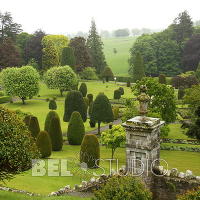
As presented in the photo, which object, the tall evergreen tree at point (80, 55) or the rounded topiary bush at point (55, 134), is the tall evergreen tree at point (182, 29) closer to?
the tall evergreen tree at point (80, 55)

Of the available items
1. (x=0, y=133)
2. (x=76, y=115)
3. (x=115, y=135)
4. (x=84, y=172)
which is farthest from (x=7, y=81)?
(x=0, y=133)

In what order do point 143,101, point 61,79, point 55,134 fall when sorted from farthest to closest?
point 61,79 < point 55,134 < point 143,101

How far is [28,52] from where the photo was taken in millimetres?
84688

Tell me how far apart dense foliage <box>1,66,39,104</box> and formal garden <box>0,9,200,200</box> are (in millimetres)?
168

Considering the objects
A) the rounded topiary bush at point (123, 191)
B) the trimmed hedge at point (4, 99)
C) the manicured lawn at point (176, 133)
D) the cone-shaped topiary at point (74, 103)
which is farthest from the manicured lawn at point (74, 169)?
the trimmed hedge at point (4, 99)

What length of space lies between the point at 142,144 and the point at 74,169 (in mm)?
12522

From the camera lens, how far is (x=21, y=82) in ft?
196

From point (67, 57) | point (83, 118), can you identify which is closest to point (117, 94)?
point (83, 118)

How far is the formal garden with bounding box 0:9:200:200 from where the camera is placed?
16.5 m

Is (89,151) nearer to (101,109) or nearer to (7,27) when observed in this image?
(101,109)

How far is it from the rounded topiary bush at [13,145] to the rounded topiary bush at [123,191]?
431cm

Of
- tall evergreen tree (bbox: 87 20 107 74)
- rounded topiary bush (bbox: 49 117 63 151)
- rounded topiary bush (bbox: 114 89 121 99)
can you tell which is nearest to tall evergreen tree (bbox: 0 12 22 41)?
tall evergreen tree (bbox: 87 20 107 74)

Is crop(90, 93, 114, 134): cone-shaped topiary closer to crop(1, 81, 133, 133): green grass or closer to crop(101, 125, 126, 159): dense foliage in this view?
crop(1, 81, 133, 133): green grass

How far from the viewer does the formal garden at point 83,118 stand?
54.2 feet
